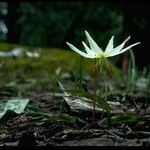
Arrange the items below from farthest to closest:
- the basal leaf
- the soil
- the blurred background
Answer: the blurred background → the basal leaf → the soil

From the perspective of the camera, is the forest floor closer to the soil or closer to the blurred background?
the soil

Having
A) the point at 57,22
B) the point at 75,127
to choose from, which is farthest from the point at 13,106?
the point at 57,22

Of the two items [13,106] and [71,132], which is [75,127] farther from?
[13,106]

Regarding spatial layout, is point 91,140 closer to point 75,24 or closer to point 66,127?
point 66,127

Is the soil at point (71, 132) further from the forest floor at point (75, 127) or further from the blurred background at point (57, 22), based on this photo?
the blurred background at point (57, 22)

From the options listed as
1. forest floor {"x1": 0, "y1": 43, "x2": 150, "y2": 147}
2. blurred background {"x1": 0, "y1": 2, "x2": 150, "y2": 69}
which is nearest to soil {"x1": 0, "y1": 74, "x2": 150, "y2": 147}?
forest floor {"x1": 0, "y1": 43, "x2": 150, "y2": 147}

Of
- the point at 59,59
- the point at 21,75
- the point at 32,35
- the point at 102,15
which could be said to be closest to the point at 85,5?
the point at 102,15

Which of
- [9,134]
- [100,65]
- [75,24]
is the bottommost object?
[9,134]

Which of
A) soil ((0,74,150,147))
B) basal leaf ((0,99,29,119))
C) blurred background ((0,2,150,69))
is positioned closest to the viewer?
soil ((0,74,150,147))

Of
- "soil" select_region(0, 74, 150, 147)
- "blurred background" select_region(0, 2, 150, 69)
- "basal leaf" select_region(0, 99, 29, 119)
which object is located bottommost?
"soil" select_region(0, 74, 150, 147)

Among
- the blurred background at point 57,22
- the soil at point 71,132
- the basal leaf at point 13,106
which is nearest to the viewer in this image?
the soil at point 71,132

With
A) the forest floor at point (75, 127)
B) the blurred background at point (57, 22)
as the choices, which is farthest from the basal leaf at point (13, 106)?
the blurred background at point (57, 22)
